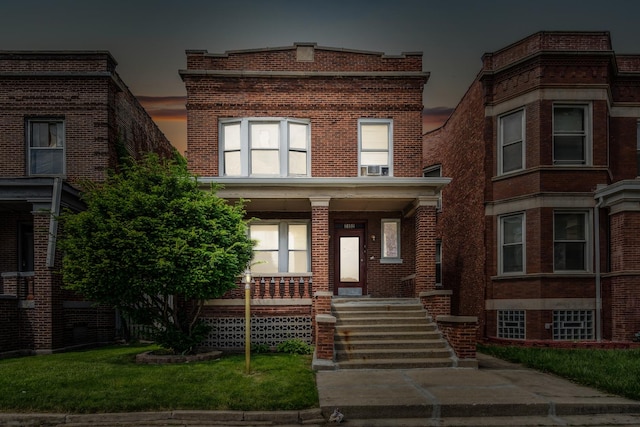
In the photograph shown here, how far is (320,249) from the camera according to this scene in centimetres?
1389

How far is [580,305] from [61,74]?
18.1 meters

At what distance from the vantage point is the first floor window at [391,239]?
1634cm

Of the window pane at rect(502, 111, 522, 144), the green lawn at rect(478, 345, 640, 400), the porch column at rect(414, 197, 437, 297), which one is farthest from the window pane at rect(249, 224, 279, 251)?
the window pane at rect(502, 111, 522, 144)

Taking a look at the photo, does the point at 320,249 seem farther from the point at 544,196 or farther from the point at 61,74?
the point at 61,74

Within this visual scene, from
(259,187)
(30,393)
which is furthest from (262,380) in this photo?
(259,187)

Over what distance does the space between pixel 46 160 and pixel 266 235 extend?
7.91m

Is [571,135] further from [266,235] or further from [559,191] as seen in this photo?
[266,235]

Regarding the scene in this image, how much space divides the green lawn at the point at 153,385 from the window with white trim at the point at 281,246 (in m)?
4.55

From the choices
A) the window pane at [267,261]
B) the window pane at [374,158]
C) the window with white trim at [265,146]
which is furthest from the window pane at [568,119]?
the window pane at [267,261]

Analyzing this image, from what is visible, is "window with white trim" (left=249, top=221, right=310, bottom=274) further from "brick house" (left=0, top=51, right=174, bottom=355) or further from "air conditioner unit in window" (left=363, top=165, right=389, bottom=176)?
"brick house" (left=0, top=51, right=174, bottom=355)

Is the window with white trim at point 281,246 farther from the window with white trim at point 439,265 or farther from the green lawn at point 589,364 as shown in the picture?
the window with white trim at point 439,265

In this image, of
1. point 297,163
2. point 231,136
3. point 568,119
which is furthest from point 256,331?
point 568,119

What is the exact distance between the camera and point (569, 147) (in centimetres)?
1546

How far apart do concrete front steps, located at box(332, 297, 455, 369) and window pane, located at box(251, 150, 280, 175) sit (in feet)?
15.1
